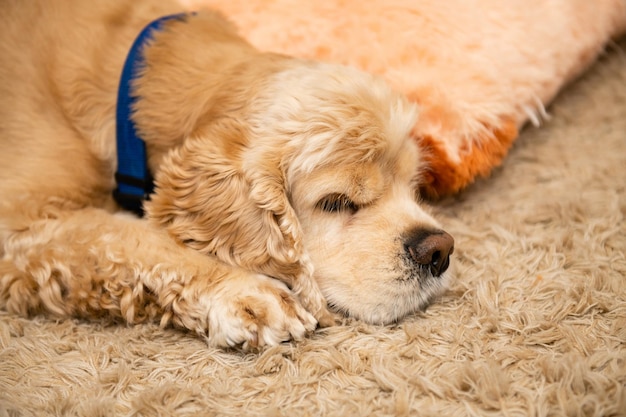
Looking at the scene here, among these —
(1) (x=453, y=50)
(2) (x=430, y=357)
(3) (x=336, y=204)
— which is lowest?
(2) (x=430, y=357)

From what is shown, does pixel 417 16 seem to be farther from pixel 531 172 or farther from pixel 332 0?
pixel 531 172

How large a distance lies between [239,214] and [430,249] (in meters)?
0.54

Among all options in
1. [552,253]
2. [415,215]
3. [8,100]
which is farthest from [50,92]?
[552,253]

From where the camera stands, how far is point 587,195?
7.37ft

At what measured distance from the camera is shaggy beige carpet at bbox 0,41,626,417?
1385 mm

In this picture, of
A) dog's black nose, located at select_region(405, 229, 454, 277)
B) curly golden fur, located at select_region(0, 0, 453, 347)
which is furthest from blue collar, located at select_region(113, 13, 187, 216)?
dog's black nose, located at select_region(405, 229, 454, 277)

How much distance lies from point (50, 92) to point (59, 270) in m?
0.66

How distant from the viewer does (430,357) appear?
5.05 ft

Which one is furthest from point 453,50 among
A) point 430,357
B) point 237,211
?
point 430,357

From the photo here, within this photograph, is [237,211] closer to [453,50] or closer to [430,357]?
[430,357]

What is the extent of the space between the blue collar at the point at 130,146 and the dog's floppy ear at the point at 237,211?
22 centimetres

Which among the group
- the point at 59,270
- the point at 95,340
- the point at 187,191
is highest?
the point at 187,191

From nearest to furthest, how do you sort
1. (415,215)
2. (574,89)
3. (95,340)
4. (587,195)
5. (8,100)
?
(95,340) < (415,215) < (8,100) < (587,195) < (574,89)

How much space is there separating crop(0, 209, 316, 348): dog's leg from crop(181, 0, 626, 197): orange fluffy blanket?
89cm
